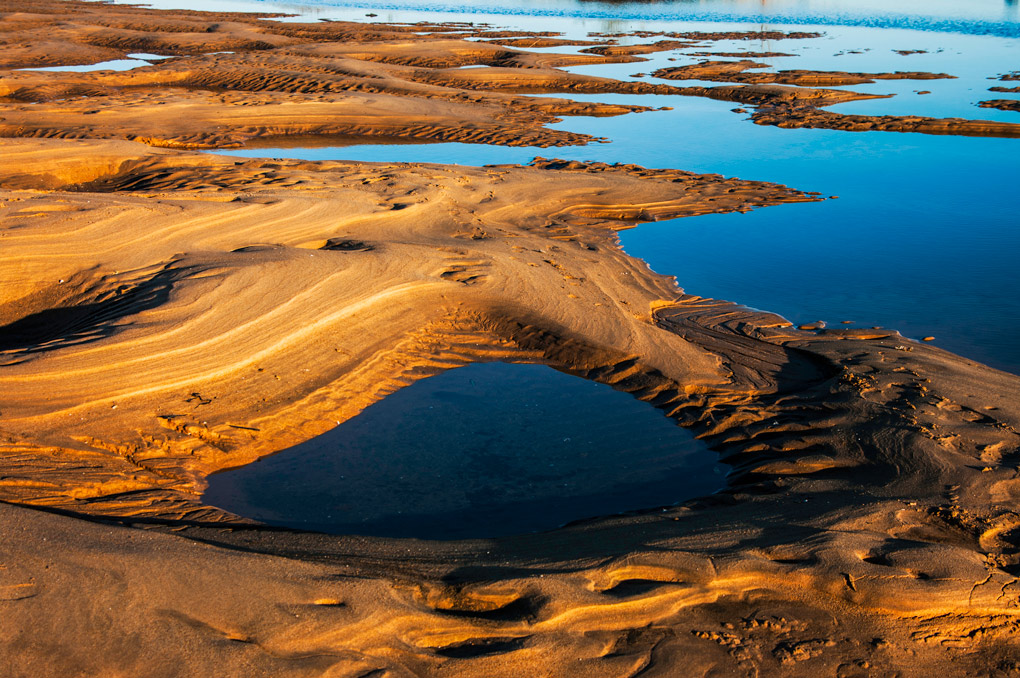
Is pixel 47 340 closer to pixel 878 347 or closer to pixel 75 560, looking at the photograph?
pixel 75 560

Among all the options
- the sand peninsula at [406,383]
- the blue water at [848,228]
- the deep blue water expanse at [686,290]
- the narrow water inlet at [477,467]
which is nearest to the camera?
the sand peninsula at [406,383]

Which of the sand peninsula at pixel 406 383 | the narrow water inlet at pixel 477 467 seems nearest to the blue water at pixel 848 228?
the sand peninsula at pixel 406 383

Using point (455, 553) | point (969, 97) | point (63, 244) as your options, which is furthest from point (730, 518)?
point (969, 97)

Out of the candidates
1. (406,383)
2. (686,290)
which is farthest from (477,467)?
(686,290)

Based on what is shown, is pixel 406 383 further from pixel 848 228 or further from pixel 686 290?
pixel 848 228

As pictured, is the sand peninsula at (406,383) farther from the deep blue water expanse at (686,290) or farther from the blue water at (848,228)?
the blue water at (848,228)

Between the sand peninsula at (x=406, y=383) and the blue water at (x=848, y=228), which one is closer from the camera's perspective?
the sand peninsula at (x=406, y=383)

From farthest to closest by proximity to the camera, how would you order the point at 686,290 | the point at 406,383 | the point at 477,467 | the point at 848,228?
the point at 848,228 < the point at 686,290 < the point at 406,383 < the point at 477,467
